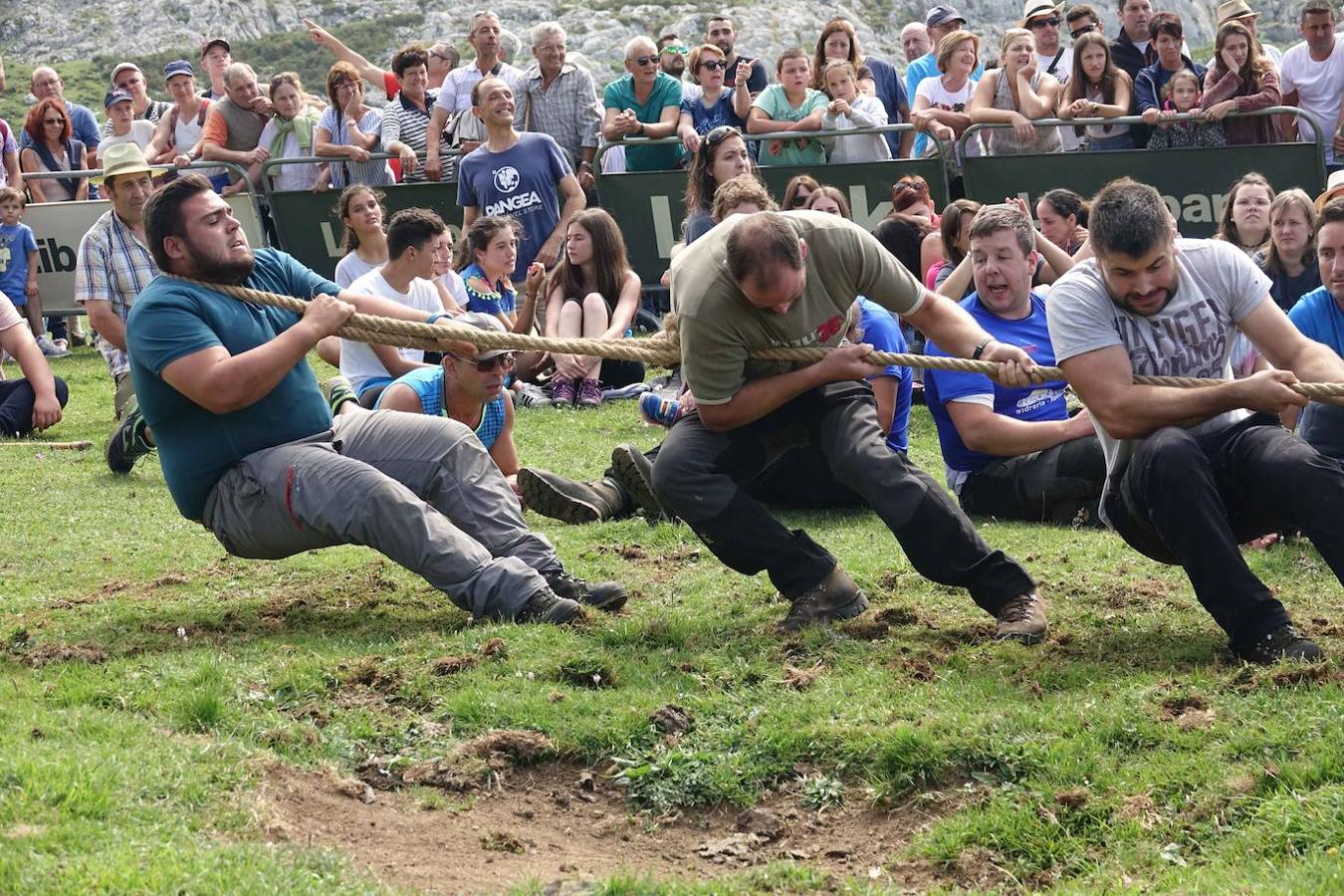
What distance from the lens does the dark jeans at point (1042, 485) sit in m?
8.14

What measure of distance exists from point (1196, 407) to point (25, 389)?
30.6 ft

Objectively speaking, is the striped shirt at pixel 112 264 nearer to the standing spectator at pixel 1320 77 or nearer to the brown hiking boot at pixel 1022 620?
the brown hiking boot at pixel 1022 620

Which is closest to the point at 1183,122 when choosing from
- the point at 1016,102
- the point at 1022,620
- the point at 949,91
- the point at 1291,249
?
the point at 1016,102

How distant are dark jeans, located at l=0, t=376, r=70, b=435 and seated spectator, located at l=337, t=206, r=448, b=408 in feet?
11.0

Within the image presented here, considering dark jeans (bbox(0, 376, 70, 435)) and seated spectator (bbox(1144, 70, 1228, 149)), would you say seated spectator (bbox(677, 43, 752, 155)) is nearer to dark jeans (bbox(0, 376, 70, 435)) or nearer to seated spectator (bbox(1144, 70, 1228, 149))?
seated spectator (bbox(1144, 70, 1228, 149))

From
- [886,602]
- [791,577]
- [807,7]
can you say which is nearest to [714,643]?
[791,577]

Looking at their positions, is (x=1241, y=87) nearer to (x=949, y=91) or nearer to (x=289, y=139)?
(x=949, y=91)

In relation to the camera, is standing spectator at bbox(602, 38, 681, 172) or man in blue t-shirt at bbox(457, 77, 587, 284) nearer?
man in blue t-shirt at bbox(457, 77, 587, 284)

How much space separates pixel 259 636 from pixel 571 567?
64.6 inches

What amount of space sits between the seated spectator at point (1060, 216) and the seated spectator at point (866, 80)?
112 inches

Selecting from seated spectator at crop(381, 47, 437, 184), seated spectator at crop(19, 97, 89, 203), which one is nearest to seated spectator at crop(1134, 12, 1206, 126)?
seated spectator at crop(381, 47, 437, 184)

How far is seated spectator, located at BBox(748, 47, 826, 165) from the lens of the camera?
549 inches

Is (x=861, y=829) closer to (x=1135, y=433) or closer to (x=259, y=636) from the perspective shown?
(x=1135, y=433)

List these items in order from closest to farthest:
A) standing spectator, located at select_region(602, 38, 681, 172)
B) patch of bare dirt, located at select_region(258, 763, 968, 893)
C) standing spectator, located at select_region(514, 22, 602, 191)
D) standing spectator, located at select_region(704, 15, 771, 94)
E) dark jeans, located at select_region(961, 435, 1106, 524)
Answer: patch of bare dirt, located at select_region(258, 763, 968, 893)
dark jeans, located at select_region(961, 435, 1106, 524)
standing spectator, located at select_region(602, 38, 681, 172)
standing spectator, located at select_region(514, 22, 602, 191)
standing spectator, located at select_region(704, 15, 771, 94)
